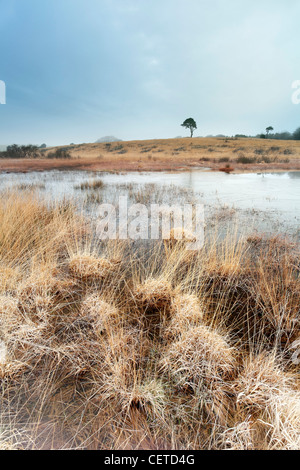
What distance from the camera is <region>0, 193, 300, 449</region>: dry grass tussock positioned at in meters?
1.75

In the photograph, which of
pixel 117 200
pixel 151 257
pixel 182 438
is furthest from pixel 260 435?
pixel 117 200

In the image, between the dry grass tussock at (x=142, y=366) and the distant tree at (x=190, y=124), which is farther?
the distant tree at (x=190, y=124)

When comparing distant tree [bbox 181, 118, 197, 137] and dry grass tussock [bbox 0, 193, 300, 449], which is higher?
distant tree [bbox 181, 118, 197, 137]

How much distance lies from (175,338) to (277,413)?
1089mm

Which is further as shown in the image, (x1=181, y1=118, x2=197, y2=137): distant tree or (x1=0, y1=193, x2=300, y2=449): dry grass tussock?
(x1=181, y1=118, x2=197, y2=137): distant tree

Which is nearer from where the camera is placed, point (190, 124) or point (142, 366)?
point (142, 366)

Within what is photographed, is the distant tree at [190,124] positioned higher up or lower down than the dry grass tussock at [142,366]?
higher up

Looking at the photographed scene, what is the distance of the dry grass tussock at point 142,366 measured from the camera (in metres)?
1.75

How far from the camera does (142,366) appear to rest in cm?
230

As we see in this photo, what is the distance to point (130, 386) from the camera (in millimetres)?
2061
